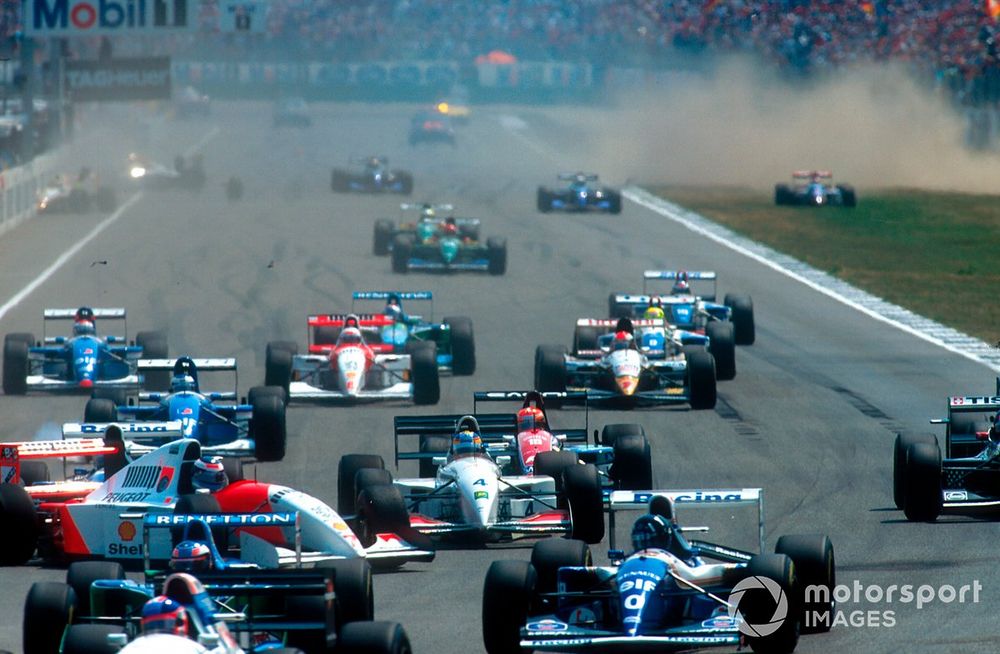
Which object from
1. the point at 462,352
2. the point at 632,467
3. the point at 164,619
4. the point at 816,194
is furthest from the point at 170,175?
the point at 164,619

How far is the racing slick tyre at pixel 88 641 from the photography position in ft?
34.9

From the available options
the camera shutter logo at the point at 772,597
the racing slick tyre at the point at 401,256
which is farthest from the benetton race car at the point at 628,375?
the racing slick tyre at the point at 401,256

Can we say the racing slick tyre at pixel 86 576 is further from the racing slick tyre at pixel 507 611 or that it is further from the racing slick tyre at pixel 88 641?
the racing slick tyre at pixel 507 611

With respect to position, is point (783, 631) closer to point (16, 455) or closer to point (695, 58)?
point (16, 455)

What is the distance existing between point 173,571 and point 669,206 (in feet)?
147

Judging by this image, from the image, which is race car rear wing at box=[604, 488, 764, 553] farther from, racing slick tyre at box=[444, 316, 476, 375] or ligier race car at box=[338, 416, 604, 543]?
racing slick tyre at box=[444, 316, 476, 375]

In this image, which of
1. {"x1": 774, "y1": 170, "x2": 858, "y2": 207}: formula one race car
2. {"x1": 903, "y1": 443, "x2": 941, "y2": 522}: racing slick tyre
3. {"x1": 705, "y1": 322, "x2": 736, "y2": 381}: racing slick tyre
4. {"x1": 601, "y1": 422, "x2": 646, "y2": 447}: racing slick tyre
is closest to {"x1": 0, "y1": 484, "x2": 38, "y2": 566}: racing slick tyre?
{"x1": 601, "y1": 422, "x2": 646, "y2": 447}: racing slick tyre

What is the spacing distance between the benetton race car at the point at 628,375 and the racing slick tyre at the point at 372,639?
12406mm

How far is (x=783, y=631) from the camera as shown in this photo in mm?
11633

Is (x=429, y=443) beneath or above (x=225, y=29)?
beneath

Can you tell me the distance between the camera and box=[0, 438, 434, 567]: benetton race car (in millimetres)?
14344

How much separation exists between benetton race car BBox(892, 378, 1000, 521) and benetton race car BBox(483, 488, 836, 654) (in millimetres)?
3624

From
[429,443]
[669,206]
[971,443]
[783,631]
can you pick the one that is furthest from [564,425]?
[669,206]

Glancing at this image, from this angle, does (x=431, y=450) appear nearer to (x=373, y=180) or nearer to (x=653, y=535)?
(x=653, y=535)
